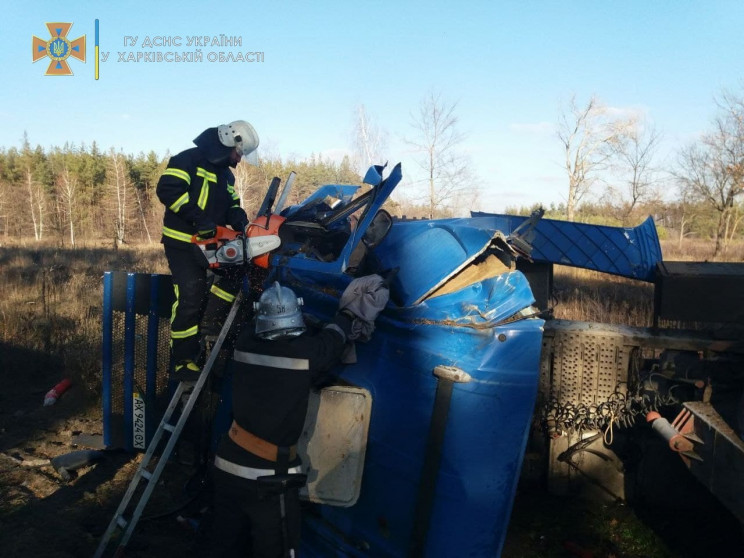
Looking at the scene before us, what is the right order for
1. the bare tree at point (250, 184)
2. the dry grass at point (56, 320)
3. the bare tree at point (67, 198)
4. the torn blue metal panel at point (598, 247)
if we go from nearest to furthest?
the torn blue metal panel at point (598, 247) → the dry grass at point (56, 320) → the bare tree at point (250, 184) → the bare tree at point (67, 198)

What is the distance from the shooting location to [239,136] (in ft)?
14.1

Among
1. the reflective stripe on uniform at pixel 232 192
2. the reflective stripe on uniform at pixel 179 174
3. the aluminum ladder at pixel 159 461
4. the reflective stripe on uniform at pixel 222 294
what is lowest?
the aluminum ladder at pixel 159 461

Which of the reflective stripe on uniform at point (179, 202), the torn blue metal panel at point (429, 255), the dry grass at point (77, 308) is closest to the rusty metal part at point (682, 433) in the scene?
the torn blue metal panel at point (429, 255)

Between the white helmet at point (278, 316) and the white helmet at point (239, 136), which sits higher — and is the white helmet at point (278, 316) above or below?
below

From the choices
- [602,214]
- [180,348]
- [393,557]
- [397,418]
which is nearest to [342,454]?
[397,418]

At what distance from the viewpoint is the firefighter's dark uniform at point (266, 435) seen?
2.84 m

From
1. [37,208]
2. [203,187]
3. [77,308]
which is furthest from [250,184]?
[203,187]

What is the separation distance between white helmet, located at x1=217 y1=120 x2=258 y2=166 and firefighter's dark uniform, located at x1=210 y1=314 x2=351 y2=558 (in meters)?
1.97

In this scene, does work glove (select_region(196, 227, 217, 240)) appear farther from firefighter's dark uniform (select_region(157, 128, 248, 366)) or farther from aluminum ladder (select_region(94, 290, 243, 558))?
aluminum ladder (select_region(94, 290, 243, 558))

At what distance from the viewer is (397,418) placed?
2887 mm

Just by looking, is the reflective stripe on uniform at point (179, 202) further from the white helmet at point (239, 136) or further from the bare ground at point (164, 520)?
the bare ground at point (164, 520)

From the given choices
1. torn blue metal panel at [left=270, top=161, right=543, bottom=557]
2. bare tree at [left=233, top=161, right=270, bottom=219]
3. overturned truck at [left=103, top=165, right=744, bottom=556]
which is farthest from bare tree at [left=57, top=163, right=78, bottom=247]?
torn blue metal panel at [left=270, top=161, right=543, bottom=557]

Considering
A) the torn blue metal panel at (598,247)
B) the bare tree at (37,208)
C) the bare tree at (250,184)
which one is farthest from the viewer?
the bare tree at (37,208)

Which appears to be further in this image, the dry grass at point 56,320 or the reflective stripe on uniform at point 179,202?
the dry grass at point 56,320
